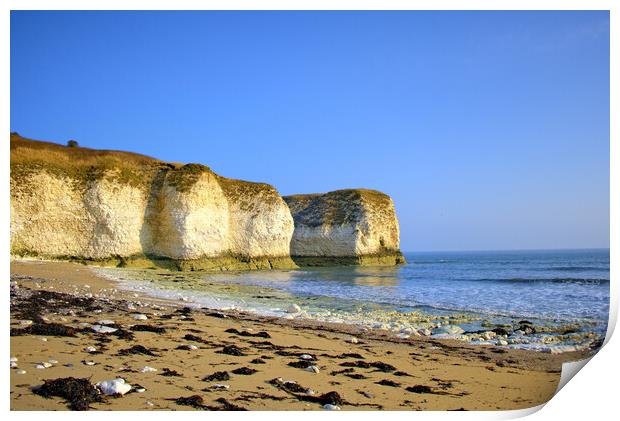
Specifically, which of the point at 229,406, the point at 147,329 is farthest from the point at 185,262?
the point at 229,406

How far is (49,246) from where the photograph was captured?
56.3 feet

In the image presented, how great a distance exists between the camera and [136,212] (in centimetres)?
2200

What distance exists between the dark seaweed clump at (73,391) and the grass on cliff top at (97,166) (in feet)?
41.9

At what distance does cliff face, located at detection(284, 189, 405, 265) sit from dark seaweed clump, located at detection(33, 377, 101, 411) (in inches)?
1337

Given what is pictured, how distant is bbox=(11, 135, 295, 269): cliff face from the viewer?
55.7ft

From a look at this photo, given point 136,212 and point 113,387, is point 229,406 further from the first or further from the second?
point 136,212

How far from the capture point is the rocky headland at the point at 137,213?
16.9 metres

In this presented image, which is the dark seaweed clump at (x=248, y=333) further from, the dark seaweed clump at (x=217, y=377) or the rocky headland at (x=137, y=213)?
the rocky headland at (x=137, y=213)

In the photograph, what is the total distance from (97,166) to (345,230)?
69.9 ft

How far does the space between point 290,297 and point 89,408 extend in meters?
8.75

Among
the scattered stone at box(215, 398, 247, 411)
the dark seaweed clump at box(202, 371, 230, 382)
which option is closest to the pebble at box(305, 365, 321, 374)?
the dark seaweed clump at box(202, 371, 230, 382)

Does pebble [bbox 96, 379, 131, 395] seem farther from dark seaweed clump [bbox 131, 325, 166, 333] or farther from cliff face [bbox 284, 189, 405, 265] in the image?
cliff face [bbox 284, 189, 405, 265]
